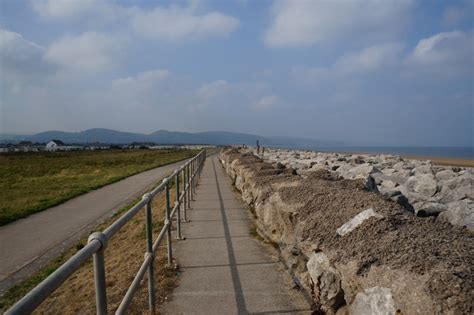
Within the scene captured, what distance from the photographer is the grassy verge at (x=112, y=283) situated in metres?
4.20

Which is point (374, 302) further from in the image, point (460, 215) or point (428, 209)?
point (428, 209)

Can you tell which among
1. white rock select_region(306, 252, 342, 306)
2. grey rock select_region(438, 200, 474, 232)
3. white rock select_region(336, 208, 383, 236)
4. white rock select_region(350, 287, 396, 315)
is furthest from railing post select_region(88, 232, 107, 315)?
grey rock select_region(438, 200, 474, 232)

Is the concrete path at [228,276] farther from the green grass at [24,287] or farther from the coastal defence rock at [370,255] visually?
the green grass at [24,287]

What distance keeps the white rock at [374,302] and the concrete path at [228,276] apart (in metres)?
0.91

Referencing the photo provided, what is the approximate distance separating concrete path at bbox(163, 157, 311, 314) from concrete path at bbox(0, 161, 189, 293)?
327 centimetres

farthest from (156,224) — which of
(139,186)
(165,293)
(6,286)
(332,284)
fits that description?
(139,186)

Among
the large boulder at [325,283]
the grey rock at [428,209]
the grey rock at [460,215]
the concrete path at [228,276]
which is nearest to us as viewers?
the large boulder at [325,283]

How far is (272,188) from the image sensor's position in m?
6.03

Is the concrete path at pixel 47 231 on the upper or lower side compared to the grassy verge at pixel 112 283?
lower

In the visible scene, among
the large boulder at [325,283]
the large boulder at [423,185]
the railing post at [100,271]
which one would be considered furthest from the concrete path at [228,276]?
the large boulder at [423,185]

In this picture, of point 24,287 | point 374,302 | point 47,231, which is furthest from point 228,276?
point 47,231

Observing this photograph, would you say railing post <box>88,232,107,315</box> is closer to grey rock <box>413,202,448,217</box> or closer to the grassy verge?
the grassy verge

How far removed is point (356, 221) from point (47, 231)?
9056 mm

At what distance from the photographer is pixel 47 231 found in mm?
9852
